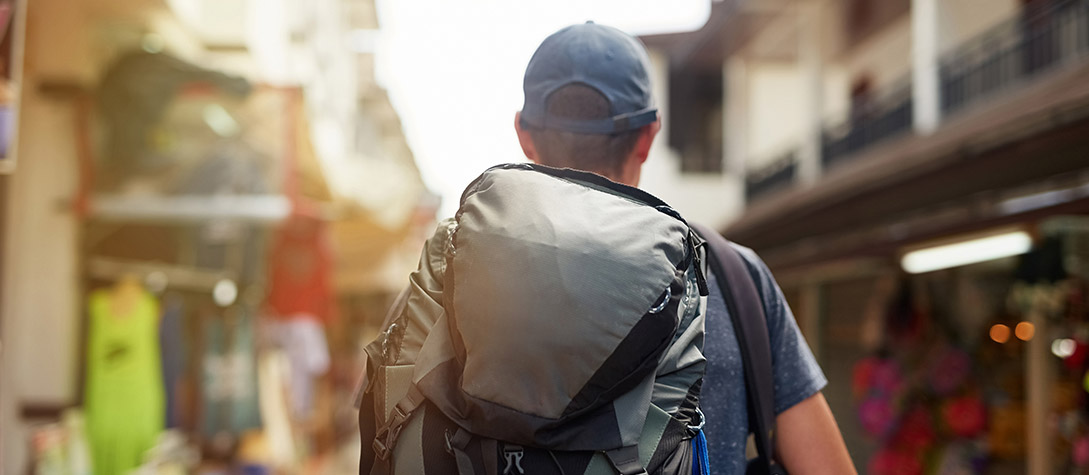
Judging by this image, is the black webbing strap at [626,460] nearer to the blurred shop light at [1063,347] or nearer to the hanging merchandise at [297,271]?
the blurred shop light at [1063,347]

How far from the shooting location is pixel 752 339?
163 centimetres

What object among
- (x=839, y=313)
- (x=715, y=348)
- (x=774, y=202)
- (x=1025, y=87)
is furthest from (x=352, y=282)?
(x=715, y=348)

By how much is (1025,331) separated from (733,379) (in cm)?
593

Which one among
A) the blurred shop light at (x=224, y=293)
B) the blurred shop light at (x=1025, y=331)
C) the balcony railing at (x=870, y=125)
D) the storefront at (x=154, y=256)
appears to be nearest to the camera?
the storefront at (x=154, y=256)

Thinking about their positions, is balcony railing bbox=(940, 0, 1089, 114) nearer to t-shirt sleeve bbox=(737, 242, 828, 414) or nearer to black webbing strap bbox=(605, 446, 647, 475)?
t-shirt sleeve bbox=(737, 242, 828, 414)

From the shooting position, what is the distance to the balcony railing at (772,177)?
1345 cm

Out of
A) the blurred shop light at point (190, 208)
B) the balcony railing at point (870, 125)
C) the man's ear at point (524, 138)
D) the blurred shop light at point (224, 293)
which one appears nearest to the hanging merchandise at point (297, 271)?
the blurred shop light at point (224, 293)

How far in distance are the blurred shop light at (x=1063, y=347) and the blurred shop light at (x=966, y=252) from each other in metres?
0.62

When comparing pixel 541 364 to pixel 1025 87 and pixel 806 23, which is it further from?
pixel 806 23

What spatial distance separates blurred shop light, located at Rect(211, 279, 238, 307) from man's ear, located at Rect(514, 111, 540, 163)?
5.50 metres

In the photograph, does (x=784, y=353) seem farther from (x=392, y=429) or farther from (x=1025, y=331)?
(x=1025, y=331)

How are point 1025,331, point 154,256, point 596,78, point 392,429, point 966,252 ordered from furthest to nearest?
point 966,252
point 1025,331
point 154,256
point 596,78
point 392,429

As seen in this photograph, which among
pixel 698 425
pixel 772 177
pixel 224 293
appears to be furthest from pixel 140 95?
pixel 772 177

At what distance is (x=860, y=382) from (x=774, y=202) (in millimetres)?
4171
